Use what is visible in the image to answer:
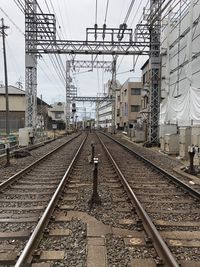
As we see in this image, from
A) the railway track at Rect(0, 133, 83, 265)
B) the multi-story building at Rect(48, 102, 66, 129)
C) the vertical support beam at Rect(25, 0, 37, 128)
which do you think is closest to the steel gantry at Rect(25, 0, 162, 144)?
the vertical support beam at Rect(25, 0, 37, 128)

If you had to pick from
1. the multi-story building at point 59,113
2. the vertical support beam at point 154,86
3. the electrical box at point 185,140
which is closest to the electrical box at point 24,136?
the vertical support beam at point 154,86

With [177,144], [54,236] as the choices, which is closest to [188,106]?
[177,144]

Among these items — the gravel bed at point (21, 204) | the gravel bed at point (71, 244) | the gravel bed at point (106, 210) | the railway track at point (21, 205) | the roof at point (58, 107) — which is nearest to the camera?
the gravel bed at point (71, 244)

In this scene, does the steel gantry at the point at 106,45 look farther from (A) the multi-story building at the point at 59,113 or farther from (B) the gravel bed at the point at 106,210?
(A) the multi-story building at the point at 59,113

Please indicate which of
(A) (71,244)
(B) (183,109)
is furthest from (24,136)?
(A) (71,244)

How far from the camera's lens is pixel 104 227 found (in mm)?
6684

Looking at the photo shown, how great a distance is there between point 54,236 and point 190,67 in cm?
1936

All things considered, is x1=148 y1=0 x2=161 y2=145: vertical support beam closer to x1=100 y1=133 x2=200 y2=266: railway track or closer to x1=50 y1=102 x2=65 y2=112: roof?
x1=100 y1=133 x2=200 y2=266: railway track

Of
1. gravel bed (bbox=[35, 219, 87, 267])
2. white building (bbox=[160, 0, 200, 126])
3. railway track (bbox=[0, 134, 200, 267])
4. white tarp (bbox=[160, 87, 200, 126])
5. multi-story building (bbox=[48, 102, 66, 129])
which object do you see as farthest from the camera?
multi-story building (bbox=[48, 102, 66, 129])

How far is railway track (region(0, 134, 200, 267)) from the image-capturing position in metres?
5.15

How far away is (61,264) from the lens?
495 cm

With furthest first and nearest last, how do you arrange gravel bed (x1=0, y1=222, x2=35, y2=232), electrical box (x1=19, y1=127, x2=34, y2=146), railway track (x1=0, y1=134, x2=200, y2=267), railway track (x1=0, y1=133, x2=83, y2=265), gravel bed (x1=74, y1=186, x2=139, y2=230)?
1. electrical box (x1=19, y1=127, x2=34, y2=146)
2. gravel bed (x1=74, y1=186, x2=139, y2=230)
3. gravel bed (x1=0, y1=222, x2=35, y2=232)
4. railway track (x1=0, y1=133, x2=83, y2=265)
5. railway track (x1=0, y1=134, x2=200, y2=267)

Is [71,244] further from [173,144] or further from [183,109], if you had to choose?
[183,109]

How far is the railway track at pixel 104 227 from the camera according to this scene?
5.15m
